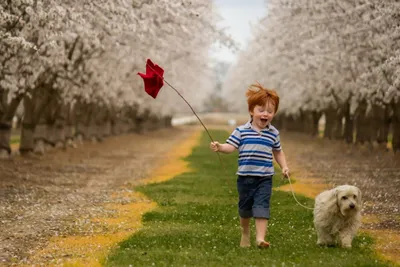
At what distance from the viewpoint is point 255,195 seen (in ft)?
34.6

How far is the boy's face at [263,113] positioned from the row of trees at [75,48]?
8435 mm

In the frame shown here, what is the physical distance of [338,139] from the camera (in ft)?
179

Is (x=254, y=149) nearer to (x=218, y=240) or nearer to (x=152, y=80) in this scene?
(x=218, y=240)

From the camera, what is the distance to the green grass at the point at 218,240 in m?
9.66

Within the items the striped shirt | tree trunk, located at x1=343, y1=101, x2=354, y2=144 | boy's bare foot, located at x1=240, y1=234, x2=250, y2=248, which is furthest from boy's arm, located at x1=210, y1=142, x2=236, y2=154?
tree trunk, located at x1=343, y1=101, x2=354, y2=144

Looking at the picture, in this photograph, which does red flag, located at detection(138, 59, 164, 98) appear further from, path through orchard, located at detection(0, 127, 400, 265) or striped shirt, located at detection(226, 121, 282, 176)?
Result: path through orchard, located at detection(0, 127, 400, 265)

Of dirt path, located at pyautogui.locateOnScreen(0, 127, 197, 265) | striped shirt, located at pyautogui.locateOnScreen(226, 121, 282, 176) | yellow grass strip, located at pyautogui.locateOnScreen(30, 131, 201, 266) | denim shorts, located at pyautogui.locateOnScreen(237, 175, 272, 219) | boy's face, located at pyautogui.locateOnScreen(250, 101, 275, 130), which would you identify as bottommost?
dirt path, located at pyautogui.locateOnScreen(0, 127, 197, 265)

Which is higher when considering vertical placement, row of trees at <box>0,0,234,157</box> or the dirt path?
row of trees at <box>0,0,234,157</box>

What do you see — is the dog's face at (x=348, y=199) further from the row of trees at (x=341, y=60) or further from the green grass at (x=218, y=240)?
the row of trees at (x=341, y=60)

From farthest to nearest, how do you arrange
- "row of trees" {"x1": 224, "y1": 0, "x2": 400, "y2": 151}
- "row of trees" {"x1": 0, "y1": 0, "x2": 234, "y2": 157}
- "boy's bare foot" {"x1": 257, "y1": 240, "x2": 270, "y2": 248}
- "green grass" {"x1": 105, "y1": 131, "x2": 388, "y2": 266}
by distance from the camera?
"row of trees" {"x1": 224, "y1": 0, "x2": 400, "y2": 151}
"row of trees" {"x1": 0, "y1": 0, "x2": 234, "y2": 157}
"boy's bare foot" {"x1": 257, "y1": 240, "x2": 270, "y2": 248}
"green grass" {"x1": 105, "y1": 131, "x2": 388, "y2": 266}

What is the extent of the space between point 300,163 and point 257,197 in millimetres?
23519

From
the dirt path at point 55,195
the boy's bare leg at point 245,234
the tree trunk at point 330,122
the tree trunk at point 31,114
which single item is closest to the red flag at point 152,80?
the boy's bare leg at point 245,234

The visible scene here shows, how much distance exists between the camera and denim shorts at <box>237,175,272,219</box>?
411 inches

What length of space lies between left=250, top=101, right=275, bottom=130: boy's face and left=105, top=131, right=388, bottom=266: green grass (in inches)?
70.7
